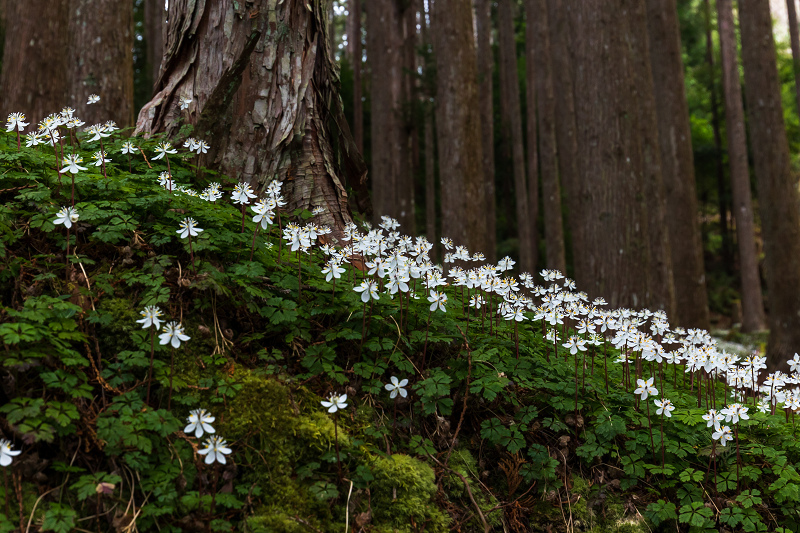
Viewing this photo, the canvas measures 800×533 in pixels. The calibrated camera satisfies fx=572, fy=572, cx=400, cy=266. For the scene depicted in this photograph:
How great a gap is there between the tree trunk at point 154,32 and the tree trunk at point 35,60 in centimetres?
497

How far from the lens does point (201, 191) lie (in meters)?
3.26

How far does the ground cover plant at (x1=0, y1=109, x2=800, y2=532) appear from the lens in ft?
6.51

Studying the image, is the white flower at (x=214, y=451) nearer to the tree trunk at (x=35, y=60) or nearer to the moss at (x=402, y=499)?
the moss at (x=402, y=499)

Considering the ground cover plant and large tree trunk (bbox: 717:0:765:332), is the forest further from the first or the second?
large tree trunk (bbox: 717:0:765:332)

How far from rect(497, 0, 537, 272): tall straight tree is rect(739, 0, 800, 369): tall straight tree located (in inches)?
222

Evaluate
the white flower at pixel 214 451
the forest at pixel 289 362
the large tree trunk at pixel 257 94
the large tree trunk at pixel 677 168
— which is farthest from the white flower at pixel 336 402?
the large tree trunk at pixel 677 168

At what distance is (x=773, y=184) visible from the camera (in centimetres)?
→ 1029

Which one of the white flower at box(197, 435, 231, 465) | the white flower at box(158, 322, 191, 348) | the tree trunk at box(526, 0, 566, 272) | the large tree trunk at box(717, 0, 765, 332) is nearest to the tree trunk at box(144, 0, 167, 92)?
the tree trunk at box(526, 0, 566, 272)

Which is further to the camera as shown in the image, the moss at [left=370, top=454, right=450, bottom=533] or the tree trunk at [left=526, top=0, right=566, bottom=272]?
the tree trunk at [left=526, top=0, right=566, bottom=272]

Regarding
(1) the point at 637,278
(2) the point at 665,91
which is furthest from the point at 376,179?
(1) the point at 637,278

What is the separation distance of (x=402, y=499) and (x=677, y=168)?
33.3 ft

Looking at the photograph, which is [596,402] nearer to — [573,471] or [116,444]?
[573,471]

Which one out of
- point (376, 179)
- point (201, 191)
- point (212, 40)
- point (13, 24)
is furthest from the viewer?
point (376, 179)

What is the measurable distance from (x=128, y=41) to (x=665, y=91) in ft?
30.9
